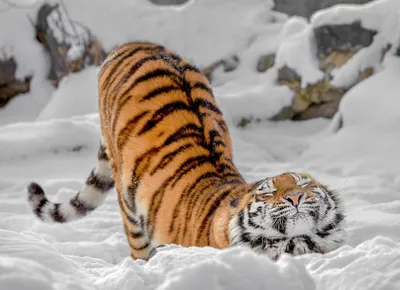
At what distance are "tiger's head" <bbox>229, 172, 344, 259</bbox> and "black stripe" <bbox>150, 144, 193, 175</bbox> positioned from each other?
0.50 meters

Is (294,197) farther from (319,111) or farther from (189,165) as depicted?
(319,111)

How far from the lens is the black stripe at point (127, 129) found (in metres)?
2.21

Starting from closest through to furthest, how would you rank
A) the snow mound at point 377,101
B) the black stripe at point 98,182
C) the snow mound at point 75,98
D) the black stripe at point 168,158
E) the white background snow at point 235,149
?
1. the white background snow at point 235,149
2. the black stripe at point 168,158
3. the black stripe at point 98,182
4. the snow mound at point 377,101
5. the snow mound at point 75,98

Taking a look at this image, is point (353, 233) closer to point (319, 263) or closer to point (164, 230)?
point (164, 230)

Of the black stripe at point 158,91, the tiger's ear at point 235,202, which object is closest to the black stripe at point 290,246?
the tiger's ear at point 235,202

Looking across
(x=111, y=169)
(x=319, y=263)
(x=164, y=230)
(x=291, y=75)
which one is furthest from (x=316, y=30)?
(x=319, y=263)

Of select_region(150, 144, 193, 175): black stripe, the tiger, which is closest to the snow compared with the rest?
the tiger

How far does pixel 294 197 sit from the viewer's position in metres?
1.46

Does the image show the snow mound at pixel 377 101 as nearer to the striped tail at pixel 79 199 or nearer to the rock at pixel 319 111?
the rock at pixel 319 111

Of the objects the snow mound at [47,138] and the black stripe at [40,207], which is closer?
the black stripe at [40,207]

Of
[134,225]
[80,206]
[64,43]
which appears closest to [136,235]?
[134,225]

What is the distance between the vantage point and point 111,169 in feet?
8.46

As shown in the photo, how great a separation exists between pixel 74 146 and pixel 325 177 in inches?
68.4

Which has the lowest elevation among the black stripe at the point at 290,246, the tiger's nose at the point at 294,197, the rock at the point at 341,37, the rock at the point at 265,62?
the rock at the point at 265,62
